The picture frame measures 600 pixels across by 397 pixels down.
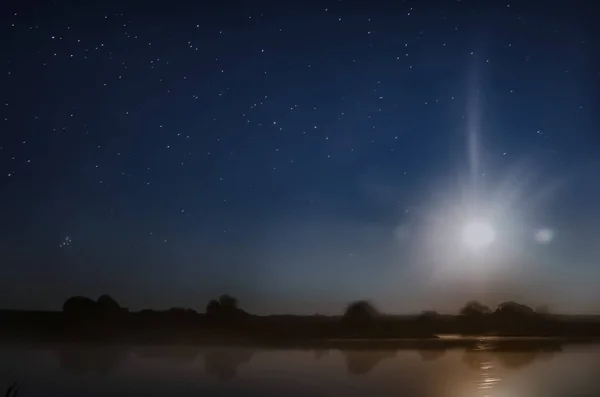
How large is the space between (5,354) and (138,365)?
4.80m

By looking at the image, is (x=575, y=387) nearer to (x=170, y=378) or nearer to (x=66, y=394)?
(x=170, y=378)

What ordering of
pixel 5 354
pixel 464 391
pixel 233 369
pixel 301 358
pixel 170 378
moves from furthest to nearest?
pixel 301 358 → pixel 5 354 → pixel 233 369 → pixel 170 378 → pixel 464 391

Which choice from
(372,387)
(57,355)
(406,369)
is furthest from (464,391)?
(57,355)

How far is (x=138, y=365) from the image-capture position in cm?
2109

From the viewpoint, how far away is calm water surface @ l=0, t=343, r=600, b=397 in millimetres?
15016

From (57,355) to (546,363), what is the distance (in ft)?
55.3

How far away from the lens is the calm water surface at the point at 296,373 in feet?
49.3

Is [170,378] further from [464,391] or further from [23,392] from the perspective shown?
[464,391]

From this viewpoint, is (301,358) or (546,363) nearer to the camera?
(546,363)

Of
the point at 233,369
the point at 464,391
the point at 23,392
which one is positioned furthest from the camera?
the point at 233,369

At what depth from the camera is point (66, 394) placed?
14320mm

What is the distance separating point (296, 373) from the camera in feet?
61.5

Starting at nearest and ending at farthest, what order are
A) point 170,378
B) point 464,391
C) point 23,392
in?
point 23,392, point 464,391, point 170,378

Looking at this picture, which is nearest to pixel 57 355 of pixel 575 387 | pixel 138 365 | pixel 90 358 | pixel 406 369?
pixel 90 358
